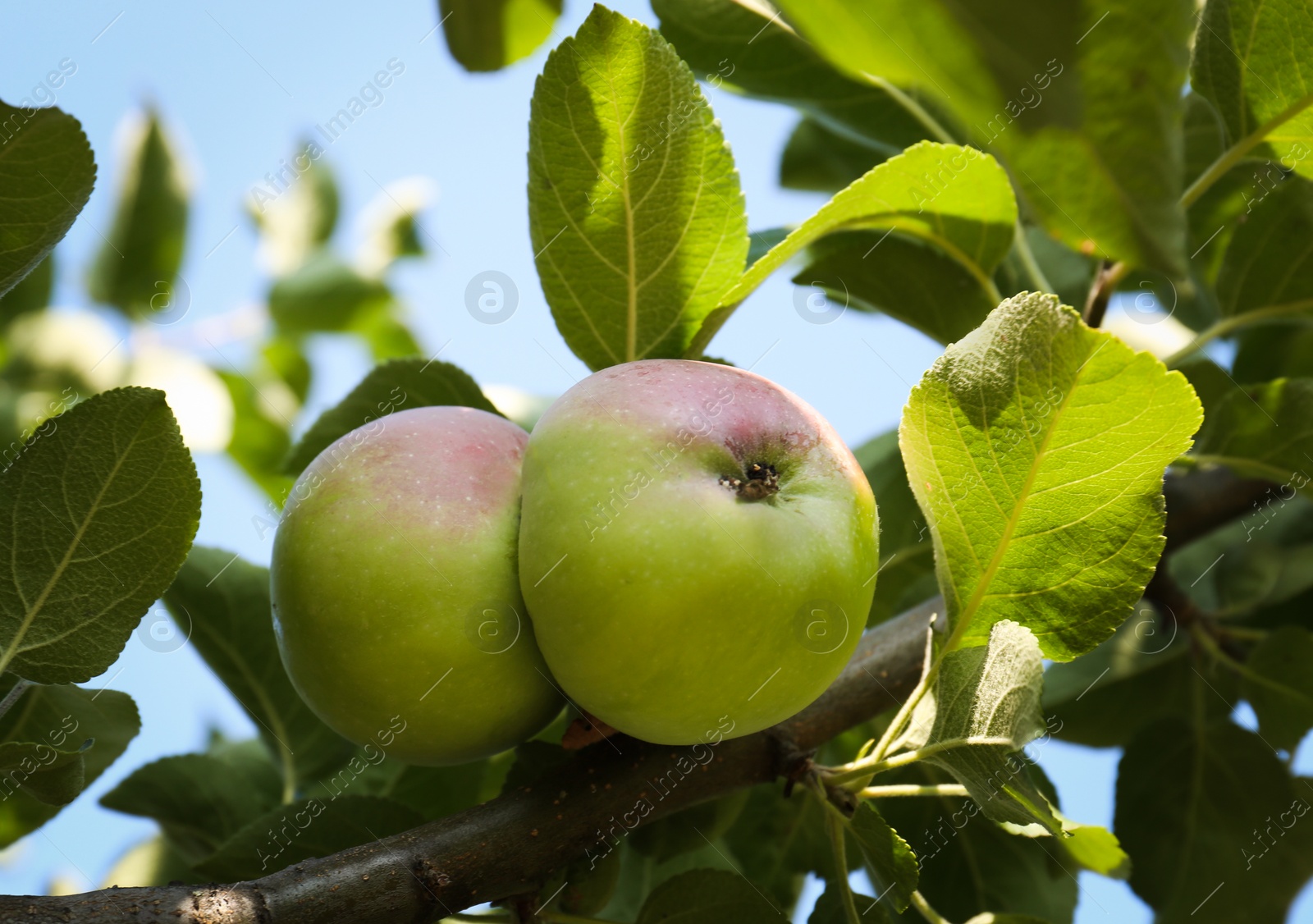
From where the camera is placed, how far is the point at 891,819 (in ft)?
4.02

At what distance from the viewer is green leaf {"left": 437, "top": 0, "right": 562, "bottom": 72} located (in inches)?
38.5

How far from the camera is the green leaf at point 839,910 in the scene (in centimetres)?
88

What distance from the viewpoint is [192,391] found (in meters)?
2.23

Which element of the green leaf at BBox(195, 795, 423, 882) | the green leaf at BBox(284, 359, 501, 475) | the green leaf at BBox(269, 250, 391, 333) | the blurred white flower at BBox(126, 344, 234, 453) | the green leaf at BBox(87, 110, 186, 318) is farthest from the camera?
the green leaf at BBox(269, 250, 391, 333)

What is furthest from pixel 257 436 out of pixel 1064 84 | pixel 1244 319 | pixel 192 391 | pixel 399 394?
pixel 1064 84

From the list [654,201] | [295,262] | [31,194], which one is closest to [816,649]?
[654,201]

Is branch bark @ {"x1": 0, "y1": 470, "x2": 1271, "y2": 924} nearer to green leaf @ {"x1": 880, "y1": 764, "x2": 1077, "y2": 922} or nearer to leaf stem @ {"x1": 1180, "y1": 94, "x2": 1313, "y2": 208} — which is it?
green leaf @ {"x1": 880, "y1": 764, "x2": 1077, "y2": 922}

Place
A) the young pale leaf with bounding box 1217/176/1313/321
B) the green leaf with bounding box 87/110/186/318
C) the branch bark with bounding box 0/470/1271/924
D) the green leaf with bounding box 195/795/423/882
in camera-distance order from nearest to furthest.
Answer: the branch bark with bounding box 0/470/1271/924 < the green leaf with bounding box 195/795/423/882 < the young pale leaf with bounding box 1217/176/1313/321 < the green leaf with bounding box 87/110/186/318

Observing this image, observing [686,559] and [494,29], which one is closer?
[686,559]

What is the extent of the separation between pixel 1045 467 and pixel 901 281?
0.46 meters

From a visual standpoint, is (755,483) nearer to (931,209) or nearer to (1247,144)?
(931,209)

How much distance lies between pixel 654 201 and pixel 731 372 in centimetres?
18

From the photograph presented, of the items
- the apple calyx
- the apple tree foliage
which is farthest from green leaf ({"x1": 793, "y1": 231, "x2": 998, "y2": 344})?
the apple calyx

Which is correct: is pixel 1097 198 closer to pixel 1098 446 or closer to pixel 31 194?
pixel 1098 446
